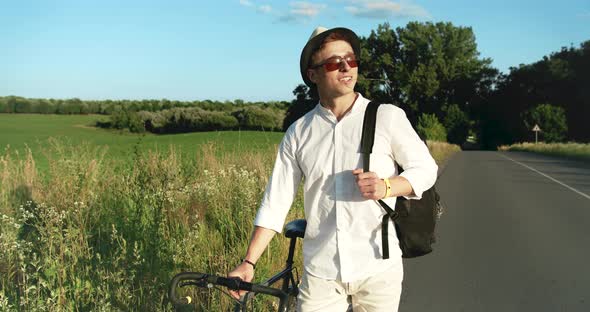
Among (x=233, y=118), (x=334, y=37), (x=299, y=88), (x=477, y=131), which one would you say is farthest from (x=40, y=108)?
(x=334, y=37)

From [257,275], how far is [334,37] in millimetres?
3023

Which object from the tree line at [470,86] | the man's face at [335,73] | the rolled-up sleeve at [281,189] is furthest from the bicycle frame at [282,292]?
the tree line at [470,86]

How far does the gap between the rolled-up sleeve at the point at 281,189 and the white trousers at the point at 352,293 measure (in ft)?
0.90

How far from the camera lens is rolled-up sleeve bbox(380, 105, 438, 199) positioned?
2.62 m

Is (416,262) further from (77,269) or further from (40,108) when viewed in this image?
(40,108)

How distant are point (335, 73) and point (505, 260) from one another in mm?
6313

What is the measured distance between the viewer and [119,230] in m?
6.43

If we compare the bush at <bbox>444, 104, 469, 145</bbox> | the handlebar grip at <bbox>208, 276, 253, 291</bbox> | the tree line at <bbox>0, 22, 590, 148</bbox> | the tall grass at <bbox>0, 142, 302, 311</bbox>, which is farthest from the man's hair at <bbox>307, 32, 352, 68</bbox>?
the bush at <bbox>444, 104, 469, 145</bbox>

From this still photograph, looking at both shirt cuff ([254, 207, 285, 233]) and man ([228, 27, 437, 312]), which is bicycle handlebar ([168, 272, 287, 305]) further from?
shirt cuff ([254, 207, 285, 233])

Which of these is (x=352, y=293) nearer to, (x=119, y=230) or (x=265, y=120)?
(x=119, y=230)

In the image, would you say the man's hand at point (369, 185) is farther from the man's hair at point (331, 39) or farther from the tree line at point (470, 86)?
the tree line at point (470, 86)

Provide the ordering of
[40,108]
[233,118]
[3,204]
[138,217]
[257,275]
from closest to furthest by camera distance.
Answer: [257,275]
[138,217]
[3,204]
[233,118]
[40,108]

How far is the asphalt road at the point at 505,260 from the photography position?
6406 mm

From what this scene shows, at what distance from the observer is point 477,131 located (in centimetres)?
9112
